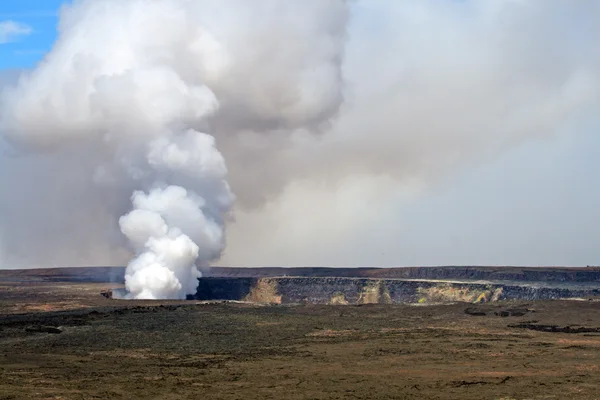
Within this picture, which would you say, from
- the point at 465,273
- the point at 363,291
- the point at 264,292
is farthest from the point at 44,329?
the point at 465,273

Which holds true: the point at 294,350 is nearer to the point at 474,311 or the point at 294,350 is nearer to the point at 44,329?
the point at 44,329

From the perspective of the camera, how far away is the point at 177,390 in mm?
27875

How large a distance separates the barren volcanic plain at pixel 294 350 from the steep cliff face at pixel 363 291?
18.7m

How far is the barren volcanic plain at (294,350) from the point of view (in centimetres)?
2841

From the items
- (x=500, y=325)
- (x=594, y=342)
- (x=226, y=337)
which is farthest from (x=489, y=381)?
(x=500, y=325)

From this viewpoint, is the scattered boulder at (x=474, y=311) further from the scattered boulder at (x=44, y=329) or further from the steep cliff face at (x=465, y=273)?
the steep cliff face at (x=465, y=273)

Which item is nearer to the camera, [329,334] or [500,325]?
[329,334]

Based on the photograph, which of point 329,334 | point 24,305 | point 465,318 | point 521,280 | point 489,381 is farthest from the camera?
point 521,280

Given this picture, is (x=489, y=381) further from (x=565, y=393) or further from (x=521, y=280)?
(x=521, y=280)

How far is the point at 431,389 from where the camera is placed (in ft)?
93.5

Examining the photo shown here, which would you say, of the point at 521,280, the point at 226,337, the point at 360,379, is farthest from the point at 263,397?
the point at 521,280

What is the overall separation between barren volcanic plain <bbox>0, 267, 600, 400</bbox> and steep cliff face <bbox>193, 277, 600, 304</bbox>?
18737 mm

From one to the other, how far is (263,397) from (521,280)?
82473 mm

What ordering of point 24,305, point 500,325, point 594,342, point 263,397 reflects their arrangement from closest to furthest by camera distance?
point 263,397, point 594,342, point 500,325, point 24,305
